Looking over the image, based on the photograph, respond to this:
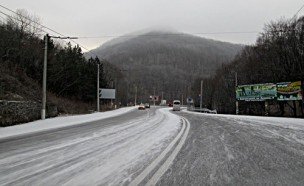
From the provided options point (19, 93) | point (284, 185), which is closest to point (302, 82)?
point (19, 93)

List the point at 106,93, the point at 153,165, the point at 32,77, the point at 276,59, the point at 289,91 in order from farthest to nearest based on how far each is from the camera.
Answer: the point at 106,93 → the point at 276,59 → the point at 32,77 → the point at 289,91 → the point at 153,165

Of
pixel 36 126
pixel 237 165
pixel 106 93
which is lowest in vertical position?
pixel 36 126

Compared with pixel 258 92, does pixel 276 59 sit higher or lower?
higher

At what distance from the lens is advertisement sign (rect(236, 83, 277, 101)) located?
47.2 m

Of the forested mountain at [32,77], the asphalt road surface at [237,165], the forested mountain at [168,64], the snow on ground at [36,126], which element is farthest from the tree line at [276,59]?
the forested mountain at [168,64]

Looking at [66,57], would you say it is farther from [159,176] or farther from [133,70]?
[133,70]

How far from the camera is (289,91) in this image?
143 feet

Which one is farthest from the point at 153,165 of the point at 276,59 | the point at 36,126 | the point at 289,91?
the point at 276,59

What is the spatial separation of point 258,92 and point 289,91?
7.23m

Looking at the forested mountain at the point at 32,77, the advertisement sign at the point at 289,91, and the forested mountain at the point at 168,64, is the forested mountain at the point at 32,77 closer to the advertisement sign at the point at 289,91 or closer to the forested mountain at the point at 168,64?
the advertisement sign at the point at 289,91

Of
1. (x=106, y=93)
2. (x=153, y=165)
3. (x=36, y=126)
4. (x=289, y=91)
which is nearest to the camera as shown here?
(x=153, y=165)

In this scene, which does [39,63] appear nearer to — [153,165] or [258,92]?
[258,92]

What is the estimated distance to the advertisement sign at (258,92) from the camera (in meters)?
47.2

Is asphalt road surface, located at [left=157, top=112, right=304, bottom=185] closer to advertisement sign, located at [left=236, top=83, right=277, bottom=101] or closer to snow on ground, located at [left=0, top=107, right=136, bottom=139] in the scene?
snow on ground, located at [left=0, top=107, right=136, bottom=139]
